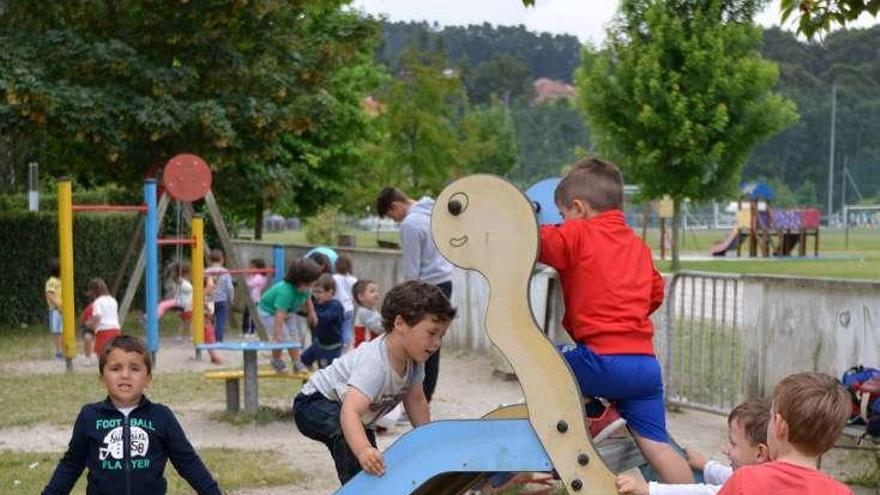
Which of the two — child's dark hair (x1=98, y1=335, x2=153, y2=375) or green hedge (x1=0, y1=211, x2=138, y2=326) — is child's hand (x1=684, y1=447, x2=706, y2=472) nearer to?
child's dark hair (x1=98, y1=335, x2=153, y2=375)

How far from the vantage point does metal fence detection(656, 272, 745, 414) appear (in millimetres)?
12250

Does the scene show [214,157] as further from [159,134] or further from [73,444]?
[73,444]

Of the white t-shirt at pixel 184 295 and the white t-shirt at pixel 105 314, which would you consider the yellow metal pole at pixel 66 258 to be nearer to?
the white t-shirt at pixel 105 314

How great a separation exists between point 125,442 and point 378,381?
1.11 metres

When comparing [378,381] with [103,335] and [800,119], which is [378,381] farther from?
[800,119]

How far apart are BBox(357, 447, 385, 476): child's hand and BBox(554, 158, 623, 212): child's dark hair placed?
1.25 m

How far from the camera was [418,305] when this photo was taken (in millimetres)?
6277

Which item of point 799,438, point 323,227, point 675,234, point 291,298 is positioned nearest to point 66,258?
point 291,298

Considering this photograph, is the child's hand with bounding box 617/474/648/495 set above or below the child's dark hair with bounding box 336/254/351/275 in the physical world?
below

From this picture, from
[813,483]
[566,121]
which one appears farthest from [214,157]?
[566,121]

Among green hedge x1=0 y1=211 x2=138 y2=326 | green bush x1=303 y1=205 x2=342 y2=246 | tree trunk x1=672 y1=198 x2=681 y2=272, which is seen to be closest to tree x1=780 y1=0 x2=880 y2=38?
green hedge x1=0 y1=211 x2=138 y2=326

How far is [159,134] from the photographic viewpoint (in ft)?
72.8

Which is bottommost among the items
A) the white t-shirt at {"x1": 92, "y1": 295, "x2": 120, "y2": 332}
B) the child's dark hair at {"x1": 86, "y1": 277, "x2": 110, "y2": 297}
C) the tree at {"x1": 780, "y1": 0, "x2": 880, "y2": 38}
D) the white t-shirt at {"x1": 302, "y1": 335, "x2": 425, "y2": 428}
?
the white t-shirt at {"x1": 92, "y1": 295, "x2": 120, "y2": 332}

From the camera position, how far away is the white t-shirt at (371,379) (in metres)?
6.23
